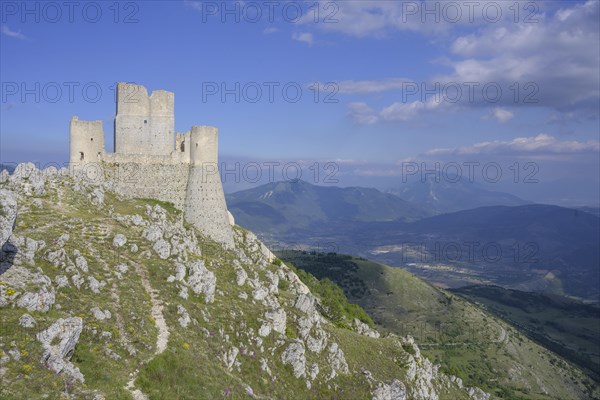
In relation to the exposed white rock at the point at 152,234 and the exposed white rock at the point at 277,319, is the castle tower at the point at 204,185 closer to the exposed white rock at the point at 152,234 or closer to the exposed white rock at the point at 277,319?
the exposed white rock at the point at 152,234

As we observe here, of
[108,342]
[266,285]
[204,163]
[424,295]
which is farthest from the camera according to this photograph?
[424,295]

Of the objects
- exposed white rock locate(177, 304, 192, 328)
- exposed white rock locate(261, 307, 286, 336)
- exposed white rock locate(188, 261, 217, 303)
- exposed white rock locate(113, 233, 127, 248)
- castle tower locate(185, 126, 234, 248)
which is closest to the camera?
exposed white rock locate(177, 304, 192, 328)

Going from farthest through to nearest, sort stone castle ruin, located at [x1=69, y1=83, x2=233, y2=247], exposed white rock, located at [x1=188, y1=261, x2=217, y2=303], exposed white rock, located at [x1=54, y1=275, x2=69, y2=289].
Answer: stone castle ruin, located at [x1=69, y1=83, x2=233, y2=247]
exposed white rock, located at [x1=188, y1=261, x2=217, y2=303]
exposed white rock, located at [x1=54, y1=275, x2=69, y2=289]

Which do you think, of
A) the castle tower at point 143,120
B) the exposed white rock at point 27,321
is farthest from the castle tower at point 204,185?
the exposed white rock at point 27,321

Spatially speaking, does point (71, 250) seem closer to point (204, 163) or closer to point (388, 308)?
point (204, 163)

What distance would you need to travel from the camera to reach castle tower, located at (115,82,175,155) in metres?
64.8

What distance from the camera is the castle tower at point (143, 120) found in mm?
64750

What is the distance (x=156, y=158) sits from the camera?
67.5 m

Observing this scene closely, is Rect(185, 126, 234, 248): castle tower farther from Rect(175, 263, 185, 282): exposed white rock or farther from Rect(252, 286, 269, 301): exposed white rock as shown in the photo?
Rect(175, 263, 185, 282): exposed white rock

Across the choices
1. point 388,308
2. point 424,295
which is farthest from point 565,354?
point 388,308

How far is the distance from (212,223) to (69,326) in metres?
40.5

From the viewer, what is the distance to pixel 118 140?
65.6 m

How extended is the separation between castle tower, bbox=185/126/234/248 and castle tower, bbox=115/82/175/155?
4076 mm

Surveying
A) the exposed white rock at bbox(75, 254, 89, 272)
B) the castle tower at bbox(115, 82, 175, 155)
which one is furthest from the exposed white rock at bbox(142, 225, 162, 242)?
the castle tower at bbox(115, 82, 175, 155)
